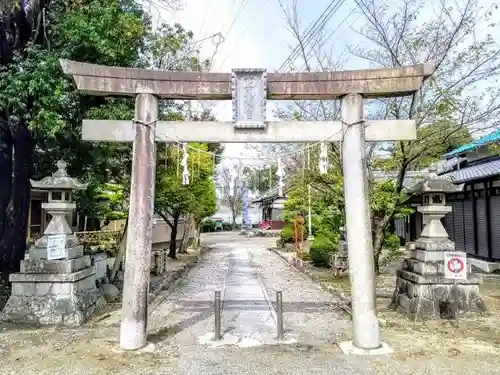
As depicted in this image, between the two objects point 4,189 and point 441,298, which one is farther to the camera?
point 4,189

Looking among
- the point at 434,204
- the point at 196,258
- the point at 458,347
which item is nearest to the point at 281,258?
the point at 196,258

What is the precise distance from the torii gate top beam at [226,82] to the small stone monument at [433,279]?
3.25 meters

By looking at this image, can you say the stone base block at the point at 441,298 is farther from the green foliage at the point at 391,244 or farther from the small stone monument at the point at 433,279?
the green foliage at the point at 391,244

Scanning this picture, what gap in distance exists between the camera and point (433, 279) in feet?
28.6

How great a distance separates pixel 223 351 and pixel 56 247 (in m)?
4.28

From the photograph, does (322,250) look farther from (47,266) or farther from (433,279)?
(47,266)

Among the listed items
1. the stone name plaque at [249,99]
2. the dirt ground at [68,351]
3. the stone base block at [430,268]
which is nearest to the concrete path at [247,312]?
the dirt ground at [68,351]

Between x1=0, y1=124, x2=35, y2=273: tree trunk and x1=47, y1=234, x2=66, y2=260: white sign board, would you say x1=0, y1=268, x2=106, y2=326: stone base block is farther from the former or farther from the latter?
x1=0, y1=124, x2=35, y2=273: tree trunk

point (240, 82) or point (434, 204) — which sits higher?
point (240, 82)

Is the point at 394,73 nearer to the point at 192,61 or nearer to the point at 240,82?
the point at 240,82

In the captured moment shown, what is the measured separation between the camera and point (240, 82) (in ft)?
23.3

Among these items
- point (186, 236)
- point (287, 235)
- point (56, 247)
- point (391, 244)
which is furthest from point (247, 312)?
point (287, 235)

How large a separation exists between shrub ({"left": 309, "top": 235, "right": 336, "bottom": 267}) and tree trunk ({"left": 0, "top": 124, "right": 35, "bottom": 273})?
451 inches

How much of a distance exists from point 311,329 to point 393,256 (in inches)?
560
